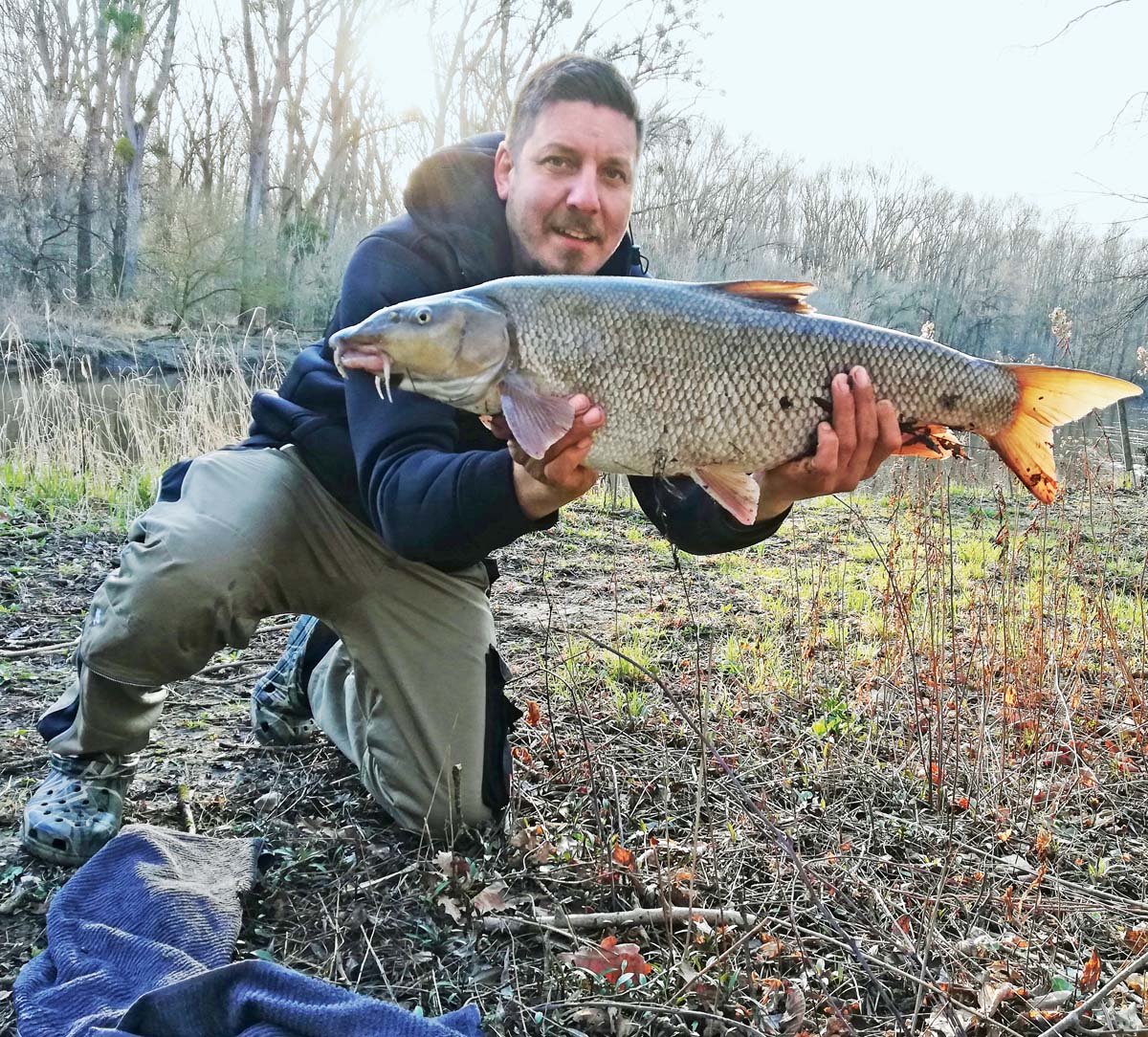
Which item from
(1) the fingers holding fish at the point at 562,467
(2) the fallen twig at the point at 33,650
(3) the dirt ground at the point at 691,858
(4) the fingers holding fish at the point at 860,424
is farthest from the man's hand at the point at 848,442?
(2) the fallen twig at the point at 33,650

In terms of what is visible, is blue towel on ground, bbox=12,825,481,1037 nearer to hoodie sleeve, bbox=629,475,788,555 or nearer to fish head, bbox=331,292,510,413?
fish head, bbox=331,292,510,413

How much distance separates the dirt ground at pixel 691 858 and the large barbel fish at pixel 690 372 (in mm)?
413

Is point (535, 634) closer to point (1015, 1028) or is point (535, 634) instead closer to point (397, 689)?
point (397, 689)

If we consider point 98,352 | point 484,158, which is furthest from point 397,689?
point 98,352

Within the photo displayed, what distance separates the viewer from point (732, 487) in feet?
5.82

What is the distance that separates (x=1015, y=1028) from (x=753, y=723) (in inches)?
47.9

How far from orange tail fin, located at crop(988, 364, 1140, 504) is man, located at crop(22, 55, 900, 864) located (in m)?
0.25

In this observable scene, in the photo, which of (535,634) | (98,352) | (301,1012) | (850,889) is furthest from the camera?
(98,352)

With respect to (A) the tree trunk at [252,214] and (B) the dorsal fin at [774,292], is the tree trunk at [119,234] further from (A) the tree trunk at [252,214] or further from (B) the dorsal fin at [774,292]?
(B) the dorsal fin at [774,292]

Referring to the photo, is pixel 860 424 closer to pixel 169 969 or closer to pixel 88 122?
pixel 169 969

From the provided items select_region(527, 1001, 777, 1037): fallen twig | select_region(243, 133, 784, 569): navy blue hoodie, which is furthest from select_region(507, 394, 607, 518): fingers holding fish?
select_region(527, 1001, 777, 1037): fallen twig

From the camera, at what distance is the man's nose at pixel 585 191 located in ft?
6.75

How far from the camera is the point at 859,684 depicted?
9.48 feet

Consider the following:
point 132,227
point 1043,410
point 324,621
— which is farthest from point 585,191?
point 132,227
